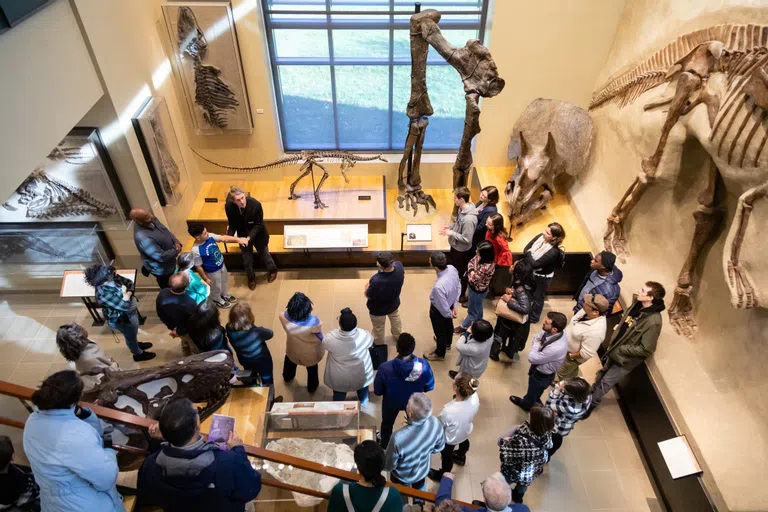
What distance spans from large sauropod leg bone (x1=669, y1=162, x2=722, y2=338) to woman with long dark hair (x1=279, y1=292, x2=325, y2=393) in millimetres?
3963

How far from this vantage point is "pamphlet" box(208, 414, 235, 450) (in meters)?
3.42

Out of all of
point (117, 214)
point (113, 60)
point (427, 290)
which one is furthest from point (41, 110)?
point (427, 290)

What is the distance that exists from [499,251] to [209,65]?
4.96 meters

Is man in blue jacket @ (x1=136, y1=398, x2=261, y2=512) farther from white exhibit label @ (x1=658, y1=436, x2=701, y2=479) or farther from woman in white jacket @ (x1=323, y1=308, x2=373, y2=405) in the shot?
white exhibit label @ (x1=658, y1=436, x2=701, y2=479)

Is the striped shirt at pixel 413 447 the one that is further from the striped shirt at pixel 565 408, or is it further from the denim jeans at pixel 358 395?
the denim jeans at pixel 358 395

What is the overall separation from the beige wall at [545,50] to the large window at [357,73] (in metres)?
0.61

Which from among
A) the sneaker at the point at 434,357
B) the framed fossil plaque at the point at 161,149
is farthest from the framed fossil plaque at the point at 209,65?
the sneaker at the point at 434,357

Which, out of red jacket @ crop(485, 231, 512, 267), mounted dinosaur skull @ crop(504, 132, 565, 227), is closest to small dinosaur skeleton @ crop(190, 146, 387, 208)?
mounted dinosaur skull @ crop(504, 132, 565, 227)

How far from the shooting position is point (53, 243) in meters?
6.65

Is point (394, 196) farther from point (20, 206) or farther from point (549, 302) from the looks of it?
point (20, 206)

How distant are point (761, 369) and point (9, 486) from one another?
6017 mm

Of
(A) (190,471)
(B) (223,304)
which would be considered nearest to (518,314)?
(A) (190,471)

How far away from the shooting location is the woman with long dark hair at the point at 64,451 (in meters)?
2.86

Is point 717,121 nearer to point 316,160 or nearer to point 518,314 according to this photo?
point 518,314
